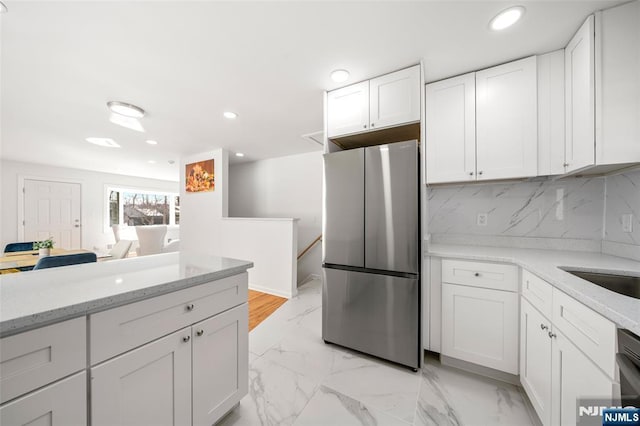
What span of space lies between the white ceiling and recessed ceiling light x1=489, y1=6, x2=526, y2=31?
46 mm

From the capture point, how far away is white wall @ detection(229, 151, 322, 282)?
4234 millimetres

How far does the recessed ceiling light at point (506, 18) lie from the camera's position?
4.08ft

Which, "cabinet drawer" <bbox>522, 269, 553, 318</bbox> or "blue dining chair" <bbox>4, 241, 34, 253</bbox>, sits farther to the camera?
"blue dining chair" <bbox>4, 241, 34, 253</bbox>

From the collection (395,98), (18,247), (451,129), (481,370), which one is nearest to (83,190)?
(18,247)

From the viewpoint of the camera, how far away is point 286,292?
330 cm

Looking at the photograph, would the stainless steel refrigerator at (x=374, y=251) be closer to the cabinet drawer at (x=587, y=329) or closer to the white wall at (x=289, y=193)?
the cabinet drawer at (x=587, y=329)

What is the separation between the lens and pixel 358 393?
1488mm

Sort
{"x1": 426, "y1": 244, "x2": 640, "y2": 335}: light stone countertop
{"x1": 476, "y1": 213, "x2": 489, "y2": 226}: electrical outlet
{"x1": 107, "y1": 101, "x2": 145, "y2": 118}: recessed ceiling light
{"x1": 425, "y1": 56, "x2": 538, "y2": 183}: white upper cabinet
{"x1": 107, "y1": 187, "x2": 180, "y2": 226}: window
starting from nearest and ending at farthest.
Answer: {"x1": 426, "y1": 244, "x2": 640, "y2": 335}: light stone countertop, {"x1": 425, "y1": 56, "x2": 538, "y2": 183}: white upper cabinet, {"x1": 476, "y1": 213, "x2": 489, "y2": 226}: electrical outlet, {"x1": 107, "y1": 101, "x2": 145, "y2": 118}: recessed ceiling light, {"x1": 107, "y1": 187, "x2": 180, "y2": 226}: window

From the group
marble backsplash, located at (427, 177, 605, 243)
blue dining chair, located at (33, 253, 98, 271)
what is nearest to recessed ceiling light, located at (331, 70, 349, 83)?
marble backsplash, located at (427, 177, 605, 243)

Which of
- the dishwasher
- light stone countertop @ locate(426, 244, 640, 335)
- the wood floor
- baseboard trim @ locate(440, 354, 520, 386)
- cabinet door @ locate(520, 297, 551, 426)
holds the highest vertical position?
light stone countertop @ locate(426, 244, 640, 335)

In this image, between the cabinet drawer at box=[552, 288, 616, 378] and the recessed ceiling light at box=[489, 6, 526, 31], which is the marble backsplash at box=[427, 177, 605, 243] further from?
the recessed ceiling light at box=[489, 6, 526, 31]

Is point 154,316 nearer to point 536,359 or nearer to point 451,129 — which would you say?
point 536,359

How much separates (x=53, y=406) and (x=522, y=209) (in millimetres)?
2904

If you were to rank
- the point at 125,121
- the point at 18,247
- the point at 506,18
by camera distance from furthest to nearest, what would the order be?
1. the point at 18,247
2. the point at 125,121
3. the point at 506,18
